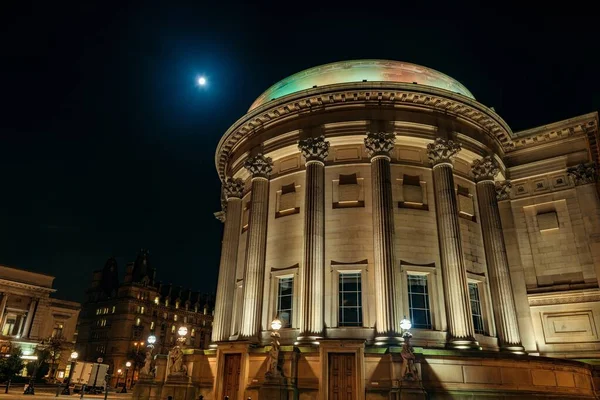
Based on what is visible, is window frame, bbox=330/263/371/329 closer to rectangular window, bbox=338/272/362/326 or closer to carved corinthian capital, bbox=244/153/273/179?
rectangular window, bbox=338/272/362/326

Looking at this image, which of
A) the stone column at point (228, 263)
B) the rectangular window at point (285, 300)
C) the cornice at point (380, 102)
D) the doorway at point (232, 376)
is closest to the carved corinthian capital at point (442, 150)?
the cornice at point (380, 102)

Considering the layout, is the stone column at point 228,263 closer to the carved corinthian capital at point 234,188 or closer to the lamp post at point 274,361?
the carved corinthian capital at point 234,188

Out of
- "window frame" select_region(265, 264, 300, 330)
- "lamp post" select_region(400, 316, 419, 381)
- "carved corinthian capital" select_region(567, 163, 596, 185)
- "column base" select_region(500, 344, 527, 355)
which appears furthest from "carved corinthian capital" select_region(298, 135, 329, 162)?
"carved corinthian capital" select_region(567, 163, 596, 185)

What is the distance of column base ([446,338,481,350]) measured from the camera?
22.2 m

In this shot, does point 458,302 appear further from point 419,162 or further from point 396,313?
point 419,162

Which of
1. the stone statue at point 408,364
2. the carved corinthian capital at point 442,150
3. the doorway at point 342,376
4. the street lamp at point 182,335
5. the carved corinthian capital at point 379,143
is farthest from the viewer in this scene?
the carved corinthian capital at point 442,150

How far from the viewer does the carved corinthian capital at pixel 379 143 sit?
87.6 ft

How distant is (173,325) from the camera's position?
9431cm

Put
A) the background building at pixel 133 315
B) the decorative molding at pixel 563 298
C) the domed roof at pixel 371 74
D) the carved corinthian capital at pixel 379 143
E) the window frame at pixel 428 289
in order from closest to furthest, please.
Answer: the window frame at pixel 428 289
the carved corinthian capital at pixel 379 143
the decorative molding at pixel 563 298
the domed roof at pixel 371 74
the background building at pixel 133 315

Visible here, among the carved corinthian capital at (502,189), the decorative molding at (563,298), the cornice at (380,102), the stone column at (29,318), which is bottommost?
the decorative molding at (563,298)

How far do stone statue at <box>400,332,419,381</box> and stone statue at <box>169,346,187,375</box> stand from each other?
1227cm

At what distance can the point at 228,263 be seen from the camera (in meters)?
30.3

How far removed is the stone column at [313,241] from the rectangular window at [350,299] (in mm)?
1190

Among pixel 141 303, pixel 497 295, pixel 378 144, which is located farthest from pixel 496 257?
pixel 141 303
